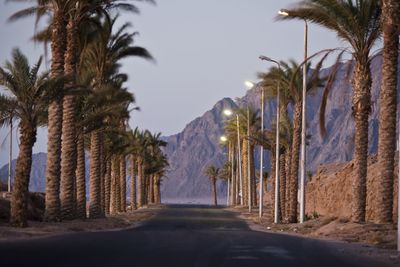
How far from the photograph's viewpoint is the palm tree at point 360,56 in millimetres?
29828

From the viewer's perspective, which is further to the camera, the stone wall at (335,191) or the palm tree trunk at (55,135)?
the stone wall at (335,191)

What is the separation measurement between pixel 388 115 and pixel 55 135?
13438mm

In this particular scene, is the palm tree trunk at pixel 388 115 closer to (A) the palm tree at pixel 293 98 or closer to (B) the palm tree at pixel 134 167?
(A) the palm tree at pixel 293 98

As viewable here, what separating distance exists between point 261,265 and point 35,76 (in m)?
14.9

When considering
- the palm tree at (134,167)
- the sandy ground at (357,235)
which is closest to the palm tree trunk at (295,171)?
the sandy ground at (357,235)

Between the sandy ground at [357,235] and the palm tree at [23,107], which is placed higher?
the palm tree at [23,107]

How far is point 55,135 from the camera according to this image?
103ft

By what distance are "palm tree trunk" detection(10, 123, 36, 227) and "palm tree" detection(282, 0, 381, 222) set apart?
12718 mm

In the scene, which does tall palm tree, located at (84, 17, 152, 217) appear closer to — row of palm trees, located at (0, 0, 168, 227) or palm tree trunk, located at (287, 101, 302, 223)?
row of palm trees, located at (0, 0, 168, 227)

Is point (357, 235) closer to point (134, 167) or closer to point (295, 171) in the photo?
point (295, 171)

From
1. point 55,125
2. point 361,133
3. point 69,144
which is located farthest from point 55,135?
point 361,133

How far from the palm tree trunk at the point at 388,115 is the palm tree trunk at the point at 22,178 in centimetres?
1289

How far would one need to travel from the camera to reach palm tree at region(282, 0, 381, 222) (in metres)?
29.8

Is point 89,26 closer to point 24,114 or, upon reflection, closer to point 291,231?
point 24,114
